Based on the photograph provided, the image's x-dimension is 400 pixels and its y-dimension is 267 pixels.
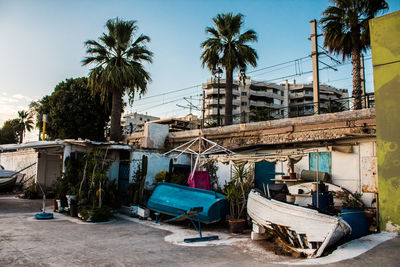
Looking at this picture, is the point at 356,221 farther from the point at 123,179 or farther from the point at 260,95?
the point at 260,95

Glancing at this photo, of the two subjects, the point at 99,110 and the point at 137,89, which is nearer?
the point at 137,89

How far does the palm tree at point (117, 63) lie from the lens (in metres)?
17.2

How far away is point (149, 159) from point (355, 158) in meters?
8.81

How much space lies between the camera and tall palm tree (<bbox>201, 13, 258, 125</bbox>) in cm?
1875

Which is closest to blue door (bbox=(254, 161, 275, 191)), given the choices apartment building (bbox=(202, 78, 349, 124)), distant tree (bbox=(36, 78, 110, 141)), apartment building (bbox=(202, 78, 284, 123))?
distant tree (bbox=(36, 78, 110, 141))

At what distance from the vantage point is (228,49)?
19.1 metres

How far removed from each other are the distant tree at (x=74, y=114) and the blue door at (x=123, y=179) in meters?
7.57

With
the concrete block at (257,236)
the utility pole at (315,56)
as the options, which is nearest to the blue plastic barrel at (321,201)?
the concrete block at (257,236)

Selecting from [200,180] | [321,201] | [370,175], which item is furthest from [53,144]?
[370,175]

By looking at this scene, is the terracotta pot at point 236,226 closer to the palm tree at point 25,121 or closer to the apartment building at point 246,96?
the apartment building at point 246,96

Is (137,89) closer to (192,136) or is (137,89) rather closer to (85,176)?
(192,136)

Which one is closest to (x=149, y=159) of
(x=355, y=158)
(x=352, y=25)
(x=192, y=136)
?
(x=192, y=136)

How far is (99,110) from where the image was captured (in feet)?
72.2

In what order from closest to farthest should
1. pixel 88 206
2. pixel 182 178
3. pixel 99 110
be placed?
pixel 88 206 < pixel 182 178 < pixel 99 110
